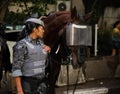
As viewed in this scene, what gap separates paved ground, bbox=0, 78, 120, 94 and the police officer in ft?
14.4

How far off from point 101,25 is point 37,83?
11629 mm

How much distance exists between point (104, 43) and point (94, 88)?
487 cm

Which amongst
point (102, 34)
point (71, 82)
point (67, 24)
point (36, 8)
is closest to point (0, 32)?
point (67, 24)

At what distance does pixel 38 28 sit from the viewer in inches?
222

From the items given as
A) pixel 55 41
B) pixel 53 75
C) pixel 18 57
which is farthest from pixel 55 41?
pixel 18 57

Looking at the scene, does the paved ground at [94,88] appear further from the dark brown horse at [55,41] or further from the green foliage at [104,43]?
the dark brown horse at [55,41]

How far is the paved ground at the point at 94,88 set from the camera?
Result: 10.5 m

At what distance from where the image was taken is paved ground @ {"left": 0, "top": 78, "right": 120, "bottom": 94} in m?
10.5

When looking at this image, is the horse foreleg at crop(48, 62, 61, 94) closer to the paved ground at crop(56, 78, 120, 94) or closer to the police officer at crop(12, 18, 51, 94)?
the police officer at crop(12, 18, 51, 94)

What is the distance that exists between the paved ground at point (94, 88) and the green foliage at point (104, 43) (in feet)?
9.67

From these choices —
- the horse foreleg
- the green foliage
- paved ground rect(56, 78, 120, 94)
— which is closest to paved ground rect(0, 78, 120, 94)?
paved ground rect(56, 78, 120, 94)

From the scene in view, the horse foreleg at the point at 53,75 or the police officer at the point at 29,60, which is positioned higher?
the police officer at the point at 29,60

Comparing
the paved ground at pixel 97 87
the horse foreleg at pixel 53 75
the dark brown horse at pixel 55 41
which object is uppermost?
the dark brown horse at pixel 55 41

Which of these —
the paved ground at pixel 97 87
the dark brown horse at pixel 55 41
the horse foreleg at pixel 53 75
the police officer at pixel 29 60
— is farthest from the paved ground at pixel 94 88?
the police officer at pixel 29 60
